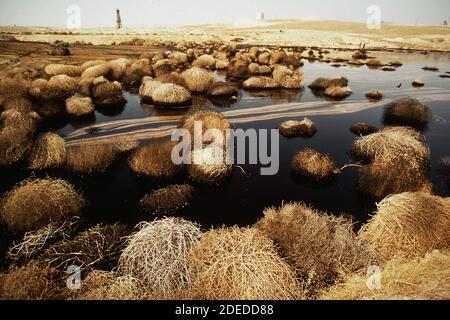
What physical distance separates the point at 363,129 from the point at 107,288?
58.1 ft

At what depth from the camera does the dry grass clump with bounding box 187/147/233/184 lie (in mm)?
13047

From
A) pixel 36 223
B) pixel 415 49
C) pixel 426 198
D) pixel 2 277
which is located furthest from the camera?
pixel 415 49

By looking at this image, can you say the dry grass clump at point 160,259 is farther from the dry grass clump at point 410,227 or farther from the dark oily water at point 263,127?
the dry grass clump at point 410,227

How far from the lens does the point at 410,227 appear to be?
8438 millimetres

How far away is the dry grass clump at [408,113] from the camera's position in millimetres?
21141

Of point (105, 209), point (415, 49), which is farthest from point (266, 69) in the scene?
point (415, 49)

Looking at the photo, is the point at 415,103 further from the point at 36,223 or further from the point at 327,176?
the point at 36,223

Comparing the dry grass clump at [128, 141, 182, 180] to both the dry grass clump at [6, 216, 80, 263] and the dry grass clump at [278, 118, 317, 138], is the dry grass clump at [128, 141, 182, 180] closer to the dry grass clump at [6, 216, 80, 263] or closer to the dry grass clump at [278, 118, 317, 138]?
the dry grass clump at [6, 216, 80, 263]

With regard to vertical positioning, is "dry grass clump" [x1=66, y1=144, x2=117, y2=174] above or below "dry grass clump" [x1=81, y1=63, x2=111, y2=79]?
below

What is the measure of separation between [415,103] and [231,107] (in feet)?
43.3

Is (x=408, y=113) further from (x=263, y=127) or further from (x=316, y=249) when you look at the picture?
(x=316, y=249)

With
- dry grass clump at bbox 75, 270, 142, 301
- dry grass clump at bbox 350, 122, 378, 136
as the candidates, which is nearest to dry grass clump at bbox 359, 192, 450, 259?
dry grass clump at bbox 75, 270, 142, 301

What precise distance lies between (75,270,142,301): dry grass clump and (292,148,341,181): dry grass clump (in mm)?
9276
